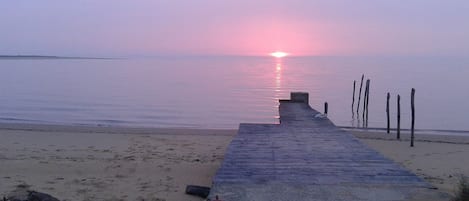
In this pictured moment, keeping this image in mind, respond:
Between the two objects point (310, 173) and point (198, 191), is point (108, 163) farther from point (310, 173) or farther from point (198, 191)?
point (310, 173)

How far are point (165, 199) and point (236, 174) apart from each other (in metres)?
1.89

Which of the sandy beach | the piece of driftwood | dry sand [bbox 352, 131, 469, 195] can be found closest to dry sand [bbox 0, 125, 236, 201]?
the sandy beach

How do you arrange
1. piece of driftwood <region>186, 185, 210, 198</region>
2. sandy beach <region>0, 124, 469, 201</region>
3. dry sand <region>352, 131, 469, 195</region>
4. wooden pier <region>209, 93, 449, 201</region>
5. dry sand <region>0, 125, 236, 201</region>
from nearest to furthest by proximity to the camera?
wooden pier <region>209, 93, 449, 201</region>
piece of driftwood <region>186, 185, 210, 198</region>
dry sand <region>0, 125, 236, 201</region>
sandy beach <region>0, 124, 469, 201</region>
dry sand <region>352, 131, 469, 195</region>

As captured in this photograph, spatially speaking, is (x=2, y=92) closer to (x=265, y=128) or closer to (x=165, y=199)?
(x=265, y=128)

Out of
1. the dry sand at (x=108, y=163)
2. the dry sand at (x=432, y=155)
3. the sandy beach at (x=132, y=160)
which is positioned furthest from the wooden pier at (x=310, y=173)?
the dry sand at (x=432, y=155)

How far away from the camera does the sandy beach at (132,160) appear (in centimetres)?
1004

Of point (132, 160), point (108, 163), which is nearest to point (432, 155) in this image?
point (132, 160)

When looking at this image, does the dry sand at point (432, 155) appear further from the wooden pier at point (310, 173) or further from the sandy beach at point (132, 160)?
the wooden pier at point (310, 173)

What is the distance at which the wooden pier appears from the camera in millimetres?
6734

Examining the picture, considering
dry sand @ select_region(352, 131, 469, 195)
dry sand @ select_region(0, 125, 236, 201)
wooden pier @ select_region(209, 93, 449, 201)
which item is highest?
wooden pier @ select_region(209, 93, 449, 201)

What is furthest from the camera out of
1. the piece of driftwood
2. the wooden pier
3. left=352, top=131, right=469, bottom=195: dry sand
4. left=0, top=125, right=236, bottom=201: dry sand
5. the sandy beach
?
left=352, top=131, right=469, bottom=195: dry sand

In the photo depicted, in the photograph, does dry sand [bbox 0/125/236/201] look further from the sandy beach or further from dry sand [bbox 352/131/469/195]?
dry sand [bbox 352/131/469/195]

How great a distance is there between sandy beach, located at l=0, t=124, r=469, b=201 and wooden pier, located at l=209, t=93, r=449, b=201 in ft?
4.71

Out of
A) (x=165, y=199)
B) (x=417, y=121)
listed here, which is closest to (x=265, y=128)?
(x=165, y=199)
